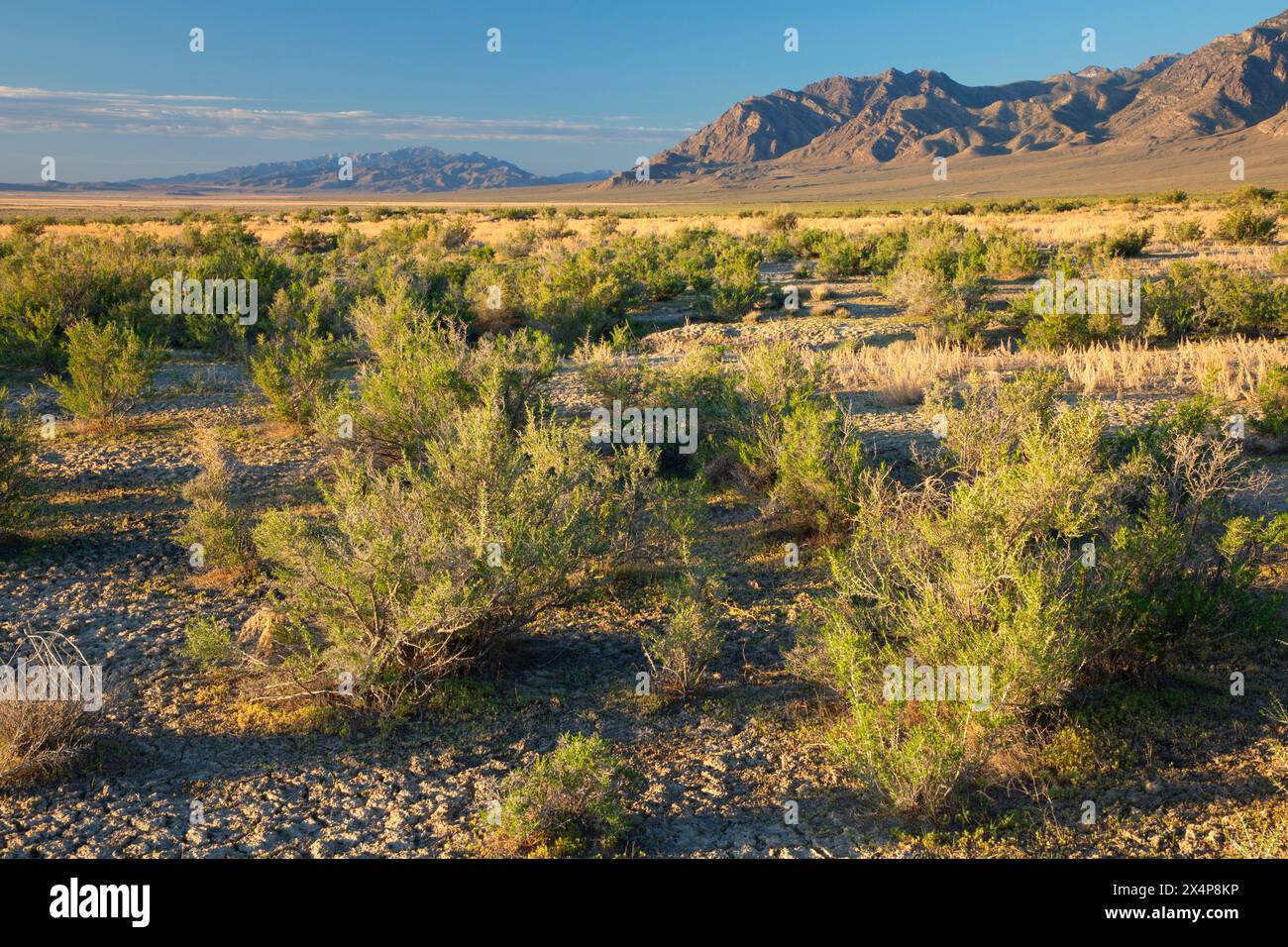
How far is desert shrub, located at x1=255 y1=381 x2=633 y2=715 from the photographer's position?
4.61 m

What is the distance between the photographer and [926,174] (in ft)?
368

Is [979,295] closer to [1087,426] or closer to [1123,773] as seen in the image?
[1087,426]

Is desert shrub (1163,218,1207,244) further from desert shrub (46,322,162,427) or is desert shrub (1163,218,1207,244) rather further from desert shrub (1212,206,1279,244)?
desert shrub (46,322,162,427)

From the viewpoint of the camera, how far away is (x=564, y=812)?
3635mm

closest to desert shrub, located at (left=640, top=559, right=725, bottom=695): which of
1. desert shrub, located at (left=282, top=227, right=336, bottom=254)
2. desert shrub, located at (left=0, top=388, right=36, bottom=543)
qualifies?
desert shrub, located at (left=0, top=388, right=36, bottom=543)

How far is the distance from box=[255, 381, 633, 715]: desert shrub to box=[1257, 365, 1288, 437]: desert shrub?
235 inches

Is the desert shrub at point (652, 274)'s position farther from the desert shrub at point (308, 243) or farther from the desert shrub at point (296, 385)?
the desert shrub at point (308, 243)

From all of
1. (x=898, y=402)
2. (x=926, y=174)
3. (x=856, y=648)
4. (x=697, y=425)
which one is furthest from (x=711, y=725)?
(x=926, y=174)

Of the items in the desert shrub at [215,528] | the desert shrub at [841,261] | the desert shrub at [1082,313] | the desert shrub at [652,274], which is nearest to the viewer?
the desert shrub at [215,528]

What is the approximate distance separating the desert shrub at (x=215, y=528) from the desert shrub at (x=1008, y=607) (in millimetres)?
4165

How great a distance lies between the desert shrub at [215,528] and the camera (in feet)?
20.7

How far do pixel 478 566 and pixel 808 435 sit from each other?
10.0 ft

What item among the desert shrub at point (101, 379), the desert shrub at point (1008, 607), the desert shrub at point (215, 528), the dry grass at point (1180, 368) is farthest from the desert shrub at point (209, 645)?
the dry grass at point (1180, 368)

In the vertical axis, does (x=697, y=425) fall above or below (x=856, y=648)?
above
